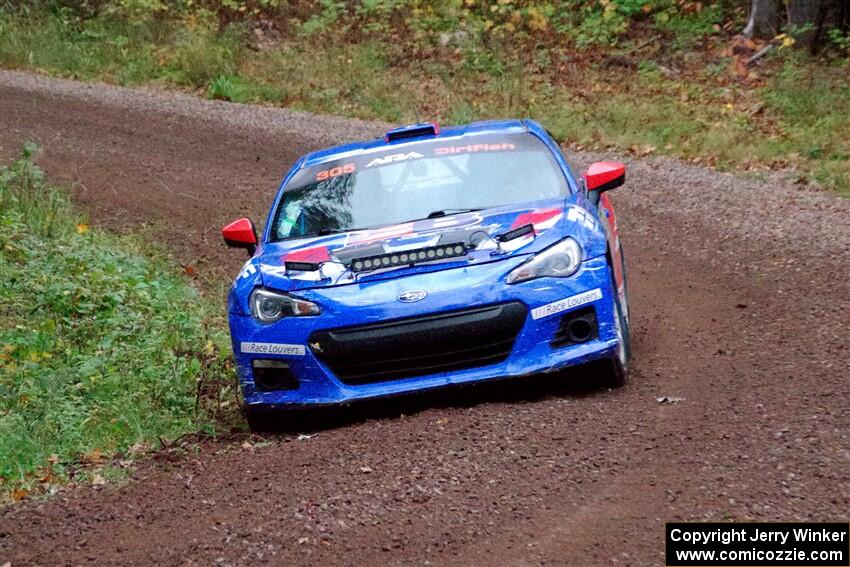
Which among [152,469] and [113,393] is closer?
[152,469]

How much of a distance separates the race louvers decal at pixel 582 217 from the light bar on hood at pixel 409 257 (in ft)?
Answer: 2.26

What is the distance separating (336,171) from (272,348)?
182cm

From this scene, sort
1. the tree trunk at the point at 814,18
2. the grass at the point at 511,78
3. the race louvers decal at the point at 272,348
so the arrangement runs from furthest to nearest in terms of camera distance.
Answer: the tree trunk at the point at 814,18 → the grass at the point at 511,78 → the race louvers decal at the point at 272,348

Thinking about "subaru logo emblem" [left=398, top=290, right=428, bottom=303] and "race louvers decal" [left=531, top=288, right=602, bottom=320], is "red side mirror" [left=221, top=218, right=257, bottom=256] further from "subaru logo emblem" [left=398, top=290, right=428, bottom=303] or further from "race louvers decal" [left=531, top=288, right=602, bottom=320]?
"race louvers decal" [left=531, top=288, right=602, bottom=320]

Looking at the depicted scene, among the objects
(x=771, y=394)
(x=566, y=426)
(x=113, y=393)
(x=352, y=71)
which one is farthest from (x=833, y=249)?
(x=352, y=71)

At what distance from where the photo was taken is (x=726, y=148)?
1561cm

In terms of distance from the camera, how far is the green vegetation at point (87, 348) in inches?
273

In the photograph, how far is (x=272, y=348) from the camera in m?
6.49

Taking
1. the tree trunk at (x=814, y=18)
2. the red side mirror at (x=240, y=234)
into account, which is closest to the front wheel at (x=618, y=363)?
the red side mirror at (x=240, y=234)

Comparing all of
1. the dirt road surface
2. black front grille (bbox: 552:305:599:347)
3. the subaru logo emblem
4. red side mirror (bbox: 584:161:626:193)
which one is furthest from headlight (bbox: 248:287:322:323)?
red side mirror (bbox: 584:161:626:193)

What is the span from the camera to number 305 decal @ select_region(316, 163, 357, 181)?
7.89 metres

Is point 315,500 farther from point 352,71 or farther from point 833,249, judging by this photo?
point 352,71

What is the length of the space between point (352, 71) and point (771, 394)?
15.6 m

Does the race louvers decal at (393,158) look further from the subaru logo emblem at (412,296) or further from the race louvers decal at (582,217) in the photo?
the subaru logo emblem at (412,296)
